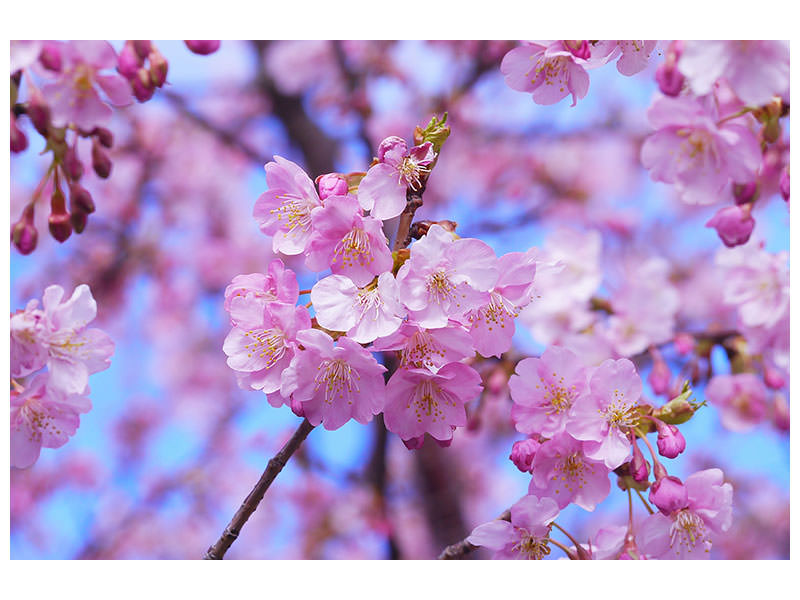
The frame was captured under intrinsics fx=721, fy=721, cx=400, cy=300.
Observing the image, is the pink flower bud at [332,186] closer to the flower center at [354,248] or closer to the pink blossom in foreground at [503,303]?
the flower center at [354,248]

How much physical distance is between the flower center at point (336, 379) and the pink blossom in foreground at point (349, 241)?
0.10 meters

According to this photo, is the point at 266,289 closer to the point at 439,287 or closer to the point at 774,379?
the point at 439,287

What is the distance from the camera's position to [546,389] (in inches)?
38.4

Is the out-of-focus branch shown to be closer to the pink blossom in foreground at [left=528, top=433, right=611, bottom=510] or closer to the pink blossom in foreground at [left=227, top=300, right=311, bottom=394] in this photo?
the pink blossom in foreground at [left=227, top=300, right=311, bottom=394]

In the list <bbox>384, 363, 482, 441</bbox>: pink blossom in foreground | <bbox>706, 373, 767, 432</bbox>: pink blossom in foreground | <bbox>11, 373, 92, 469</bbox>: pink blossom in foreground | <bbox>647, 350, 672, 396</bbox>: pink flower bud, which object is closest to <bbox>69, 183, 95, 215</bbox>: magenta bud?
<bbox>11, 373, 92, 469</bbox>: pink blossom in foreground

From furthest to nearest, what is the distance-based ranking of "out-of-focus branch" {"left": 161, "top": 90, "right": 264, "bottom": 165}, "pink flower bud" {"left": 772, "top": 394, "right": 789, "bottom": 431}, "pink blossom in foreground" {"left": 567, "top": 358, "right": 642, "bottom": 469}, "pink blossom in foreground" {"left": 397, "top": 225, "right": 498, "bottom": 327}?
"out-of-focus branch" {"left": 161, "top": 90, "right": 264, "bottom": 165}, "pink flower bud" {"left": 772, "top": 394, "right": 789, "bottom": 431}, "pink blossom in foreground" {"left": 567, "top": 358, "right": 642, "bottom": 469}, "pink blossom in foreground" {"left": 397, "top": 225, "right": 498, "bottom": 327}

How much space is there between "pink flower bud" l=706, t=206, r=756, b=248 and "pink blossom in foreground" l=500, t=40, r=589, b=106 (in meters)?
0.29

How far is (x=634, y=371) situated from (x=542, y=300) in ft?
2.78

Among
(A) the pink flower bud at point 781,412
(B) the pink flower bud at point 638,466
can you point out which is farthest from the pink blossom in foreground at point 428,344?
(A) the pink flower bud at point 781,412

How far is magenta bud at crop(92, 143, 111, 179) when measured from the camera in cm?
117

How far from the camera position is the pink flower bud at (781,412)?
1.36m
